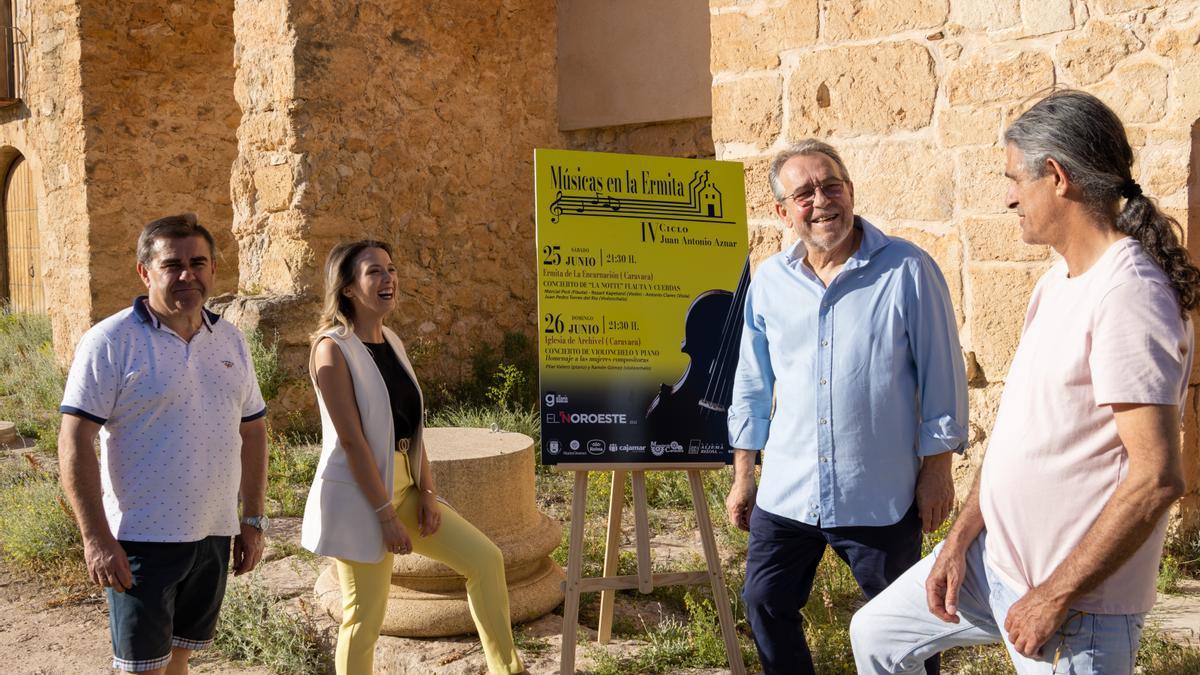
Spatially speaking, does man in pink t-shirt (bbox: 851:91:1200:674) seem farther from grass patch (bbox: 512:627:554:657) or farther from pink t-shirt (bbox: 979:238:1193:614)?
grass patch (bbox: 512:627:554:657)

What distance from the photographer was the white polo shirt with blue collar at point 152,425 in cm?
275

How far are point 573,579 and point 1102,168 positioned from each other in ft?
7.59

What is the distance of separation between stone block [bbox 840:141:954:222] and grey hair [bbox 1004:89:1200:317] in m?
2.77

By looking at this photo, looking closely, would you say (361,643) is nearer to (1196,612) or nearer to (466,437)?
(466,437)

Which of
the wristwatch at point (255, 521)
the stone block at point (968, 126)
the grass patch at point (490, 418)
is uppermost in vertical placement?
the stone block at point (968, 126)

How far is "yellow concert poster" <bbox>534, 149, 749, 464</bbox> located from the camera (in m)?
3.80

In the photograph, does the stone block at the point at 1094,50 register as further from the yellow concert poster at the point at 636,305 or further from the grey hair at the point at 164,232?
the grey hair at the point at 164,232

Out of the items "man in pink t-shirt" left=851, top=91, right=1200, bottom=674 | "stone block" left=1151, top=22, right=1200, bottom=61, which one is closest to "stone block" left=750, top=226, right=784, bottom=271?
Answer: "stone block" left=1151, top=22, right=1200, bottom=61

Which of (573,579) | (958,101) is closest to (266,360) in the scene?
(573,579)

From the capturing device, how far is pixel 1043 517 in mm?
1955

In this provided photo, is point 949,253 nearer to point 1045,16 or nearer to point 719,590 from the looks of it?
point 1045,16

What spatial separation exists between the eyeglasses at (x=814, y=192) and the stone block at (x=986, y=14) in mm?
2076

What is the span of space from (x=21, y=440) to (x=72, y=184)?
9.73 feet

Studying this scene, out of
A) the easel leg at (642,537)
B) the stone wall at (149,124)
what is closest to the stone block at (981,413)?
the easel leg at (642,537)
